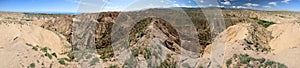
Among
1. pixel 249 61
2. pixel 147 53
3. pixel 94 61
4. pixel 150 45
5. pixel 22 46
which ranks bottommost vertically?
pixel 249 61

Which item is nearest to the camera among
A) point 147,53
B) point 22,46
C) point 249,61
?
point 249,61

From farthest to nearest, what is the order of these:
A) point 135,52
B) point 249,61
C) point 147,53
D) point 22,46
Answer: point 22,46 → point 135,52 → point 147,53 → point 249,61

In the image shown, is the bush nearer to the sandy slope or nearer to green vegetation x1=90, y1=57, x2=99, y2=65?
green vegetation x1=90, y1=57, x2=99, y2=65

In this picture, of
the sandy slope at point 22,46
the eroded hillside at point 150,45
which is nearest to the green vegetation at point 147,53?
the eroded hillside at point 150,45

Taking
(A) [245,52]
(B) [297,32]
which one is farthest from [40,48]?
(B) [297,32]

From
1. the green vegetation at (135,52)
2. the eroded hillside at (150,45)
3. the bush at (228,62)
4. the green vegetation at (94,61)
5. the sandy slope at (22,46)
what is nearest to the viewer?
the sandy slope at (22,46)

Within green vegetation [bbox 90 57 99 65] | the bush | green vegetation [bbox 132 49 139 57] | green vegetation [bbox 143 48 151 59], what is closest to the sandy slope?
green vegetation [bbox 90 57 99 65]

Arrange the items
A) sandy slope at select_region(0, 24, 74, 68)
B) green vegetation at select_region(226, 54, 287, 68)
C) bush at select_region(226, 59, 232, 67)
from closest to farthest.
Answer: sandy slope at select_region(0, 24, 74, 68), green vegetation at select_region(226, 54, 287, 68), bush at select_region(226, 59, 232, 67)

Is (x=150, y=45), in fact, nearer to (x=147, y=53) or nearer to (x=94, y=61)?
(x=147, y=53)

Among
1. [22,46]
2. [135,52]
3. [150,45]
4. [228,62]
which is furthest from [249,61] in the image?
[22,46]

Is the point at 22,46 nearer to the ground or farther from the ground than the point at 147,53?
farther from the ground

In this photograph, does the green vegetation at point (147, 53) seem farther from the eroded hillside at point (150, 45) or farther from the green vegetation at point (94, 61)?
the green vegetation at point (94, 61)
